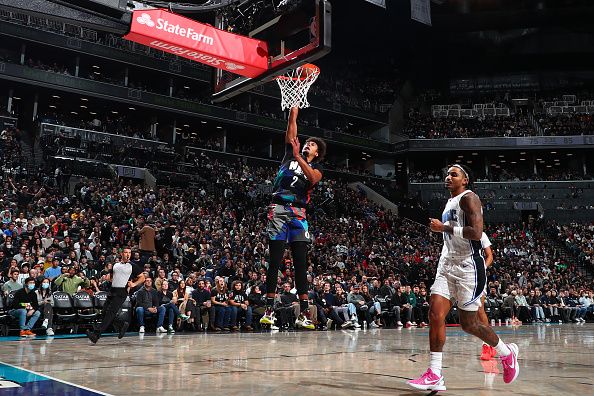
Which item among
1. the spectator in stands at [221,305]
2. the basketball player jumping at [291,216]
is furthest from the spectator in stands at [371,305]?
the basketball player jumping at [291,216]

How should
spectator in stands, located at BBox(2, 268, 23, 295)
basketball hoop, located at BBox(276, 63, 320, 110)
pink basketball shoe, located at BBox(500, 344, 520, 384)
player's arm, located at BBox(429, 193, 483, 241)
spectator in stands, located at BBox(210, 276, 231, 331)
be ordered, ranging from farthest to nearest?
spectator in stands, located at BBox(210, 276, 231, 331) → spectator in stands, located at BBox(2, 268, 23, 295) → basketball hoop, located at BBox(276, 63, 320, 110) → pink basketball shoe, located at BBox(500, 344, 520, 384) → player's arm, located at BBox(429, 193, 483, 241)

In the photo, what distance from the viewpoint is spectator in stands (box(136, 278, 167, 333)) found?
488 inches

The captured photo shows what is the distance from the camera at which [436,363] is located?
4.66 metres

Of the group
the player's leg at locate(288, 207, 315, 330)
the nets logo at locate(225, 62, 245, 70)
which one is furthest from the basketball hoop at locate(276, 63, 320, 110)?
the player's leg at locate(288, 207, 315, 330)

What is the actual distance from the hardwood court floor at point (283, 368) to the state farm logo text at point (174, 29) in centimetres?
476

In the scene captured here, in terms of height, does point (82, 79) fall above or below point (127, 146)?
above

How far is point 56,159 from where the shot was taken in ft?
80.3

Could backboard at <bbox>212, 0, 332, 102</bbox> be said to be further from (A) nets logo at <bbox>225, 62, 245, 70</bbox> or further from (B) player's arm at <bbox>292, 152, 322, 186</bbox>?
(B) player's arm at <bbox>292, 152, 322, 186</bbox>

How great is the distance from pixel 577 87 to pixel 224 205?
3460 cm

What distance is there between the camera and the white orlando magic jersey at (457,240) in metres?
4.96

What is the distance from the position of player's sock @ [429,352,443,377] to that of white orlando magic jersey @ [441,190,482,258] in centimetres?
91

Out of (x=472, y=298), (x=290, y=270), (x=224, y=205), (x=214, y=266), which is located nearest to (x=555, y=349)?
(x=472, y=298)

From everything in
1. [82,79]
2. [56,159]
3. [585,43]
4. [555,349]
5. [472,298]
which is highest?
[585,43]

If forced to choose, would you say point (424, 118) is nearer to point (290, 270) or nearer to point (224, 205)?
point (224, 205)
